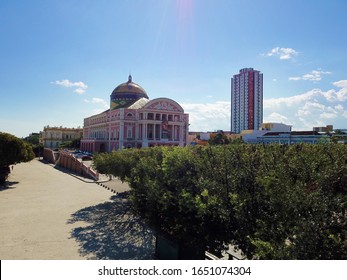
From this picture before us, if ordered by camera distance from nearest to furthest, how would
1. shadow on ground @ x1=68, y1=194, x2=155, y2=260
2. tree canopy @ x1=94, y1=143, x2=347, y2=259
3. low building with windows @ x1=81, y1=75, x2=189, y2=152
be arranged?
tree canopy @ x1=94, y1=143, x2=347, y2=259, shadow on ground @ x1=68, y1=194, x2=155, y2=260, low building with windows @ x1=81, y1=75, x2=189, y2=152

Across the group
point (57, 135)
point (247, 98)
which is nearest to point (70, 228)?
point (57, 135)

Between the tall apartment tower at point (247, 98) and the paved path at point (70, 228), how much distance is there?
104 metres

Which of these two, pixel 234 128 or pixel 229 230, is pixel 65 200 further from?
pixel 234 128

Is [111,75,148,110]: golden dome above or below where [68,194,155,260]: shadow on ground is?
above

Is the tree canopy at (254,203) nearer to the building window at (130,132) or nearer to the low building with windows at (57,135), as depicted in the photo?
the building window at (130,132)

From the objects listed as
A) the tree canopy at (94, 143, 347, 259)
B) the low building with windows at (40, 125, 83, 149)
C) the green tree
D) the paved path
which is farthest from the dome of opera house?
the tree canopy at (94, 143, 347, 259)

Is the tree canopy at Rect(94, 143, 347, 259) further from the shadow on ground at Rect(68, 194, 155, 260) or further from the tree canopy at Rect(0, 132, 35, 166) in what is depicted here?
the tree canopy at Rect(0, 132, 35, 166)

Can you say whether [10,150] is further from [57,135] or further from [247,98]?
[247,98]

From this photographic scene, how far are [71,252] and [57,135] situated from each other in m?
98.4

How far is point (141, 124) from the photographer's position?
202ft

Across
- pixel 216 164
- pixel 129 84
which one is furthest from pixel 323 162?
pixel 129 84

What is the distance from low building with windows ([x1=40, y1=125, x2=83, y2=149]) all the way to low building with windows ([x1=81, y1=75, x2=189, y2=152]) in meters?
34.4

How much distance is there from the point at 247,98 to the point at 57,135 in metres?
77.2

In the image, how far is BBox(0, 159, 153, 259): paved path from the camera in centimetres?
1130
